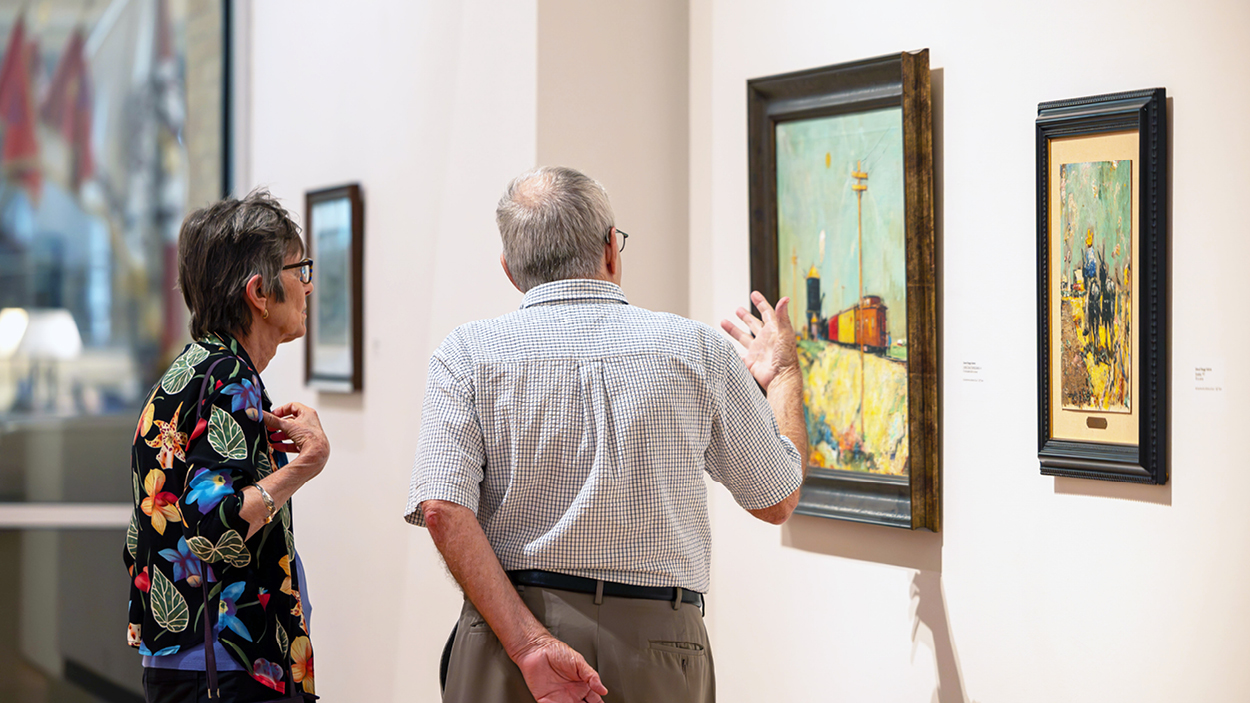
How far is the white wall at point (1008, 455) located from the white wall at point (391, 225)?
1.97ft

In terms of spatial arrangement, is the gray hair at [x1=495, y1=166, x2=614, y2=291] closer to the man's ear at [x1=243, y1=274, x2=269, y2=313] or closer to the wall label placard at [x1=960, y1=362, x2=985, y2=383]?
the man's ear at [x1=243, y1=274, x2=269, y2=313]

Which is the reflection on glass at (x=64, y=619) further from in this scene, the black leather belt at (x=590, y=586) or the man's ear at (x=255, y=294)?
the black leather belt at (x=590, y=586)

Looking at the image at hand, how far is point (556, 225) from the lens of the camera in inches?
65.3

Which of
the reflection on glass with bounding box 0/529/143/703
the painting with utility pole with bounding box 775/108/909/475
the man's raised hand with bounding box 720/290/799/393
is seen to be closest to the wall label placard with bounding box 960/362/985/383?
the painting with utility pole with bounding box 775/108/909/475

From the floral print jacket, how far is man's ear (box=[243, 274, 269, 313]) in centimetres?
12

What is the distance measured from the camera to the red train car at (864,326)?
2.44 metres

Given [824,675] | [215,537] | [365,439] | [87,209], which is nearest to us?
[215,537]

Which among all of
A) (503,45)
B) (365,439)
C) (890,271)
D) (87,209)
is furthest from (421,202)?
(87,209)

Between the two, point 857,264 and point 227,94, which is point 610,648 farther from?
point 227,94

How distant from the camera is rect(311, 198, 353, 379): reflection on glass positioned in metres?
3.43

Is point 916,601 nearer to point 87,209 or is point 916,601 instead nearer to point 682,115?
point 682,115

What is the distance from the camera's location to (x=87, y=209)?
3.93 m

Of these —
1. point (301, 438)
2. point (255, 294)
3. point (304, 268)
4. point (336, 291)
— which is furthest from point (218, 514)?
point (336, 291)

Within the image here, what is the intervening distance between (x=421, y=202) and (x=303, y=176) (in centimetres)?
85
